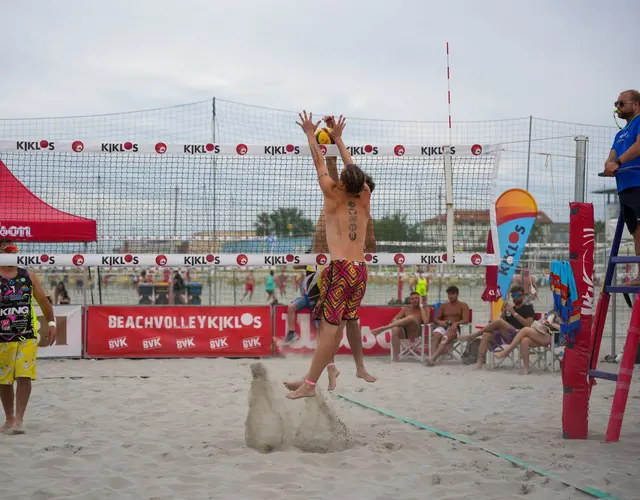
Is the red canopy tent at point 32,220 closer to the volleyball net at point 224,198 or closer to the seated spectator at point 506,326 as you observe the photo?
the volleyball net at point 224,198

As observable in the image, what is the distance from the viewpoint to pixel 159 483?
4605mm

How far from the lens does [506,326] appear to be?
415 inches

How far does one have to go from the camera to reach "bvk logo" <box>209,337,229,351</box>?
11.5m

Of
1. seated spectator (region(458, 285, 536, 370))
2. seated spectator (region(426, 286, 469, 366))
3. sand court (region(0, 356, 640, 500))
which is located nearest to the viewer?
sand court (region(0, 356, 640, 500))

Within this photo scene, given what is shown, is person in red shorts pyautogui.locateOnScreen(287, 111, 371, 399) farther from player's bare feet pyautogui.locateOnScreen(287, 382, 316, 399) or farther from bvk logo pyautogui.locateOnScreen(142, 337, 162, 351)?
bvk logo pyautogui.locateOnScreen(142, 337, 162, 351)

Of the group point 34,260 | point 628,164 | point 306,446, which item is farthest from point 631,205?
point 34,260

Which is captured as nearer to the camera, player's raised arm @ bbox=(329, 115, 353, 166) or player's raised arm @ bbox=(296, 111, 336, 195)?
player's raised arm @ bbox=(296, 111, 336, 195)

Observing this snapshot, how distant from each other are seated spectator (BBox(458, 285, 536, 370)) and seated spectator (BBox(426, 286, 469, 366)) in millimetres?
200

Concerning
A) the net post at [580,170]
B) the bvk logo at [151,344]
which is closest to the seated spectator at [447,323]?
the net post at [580,170]

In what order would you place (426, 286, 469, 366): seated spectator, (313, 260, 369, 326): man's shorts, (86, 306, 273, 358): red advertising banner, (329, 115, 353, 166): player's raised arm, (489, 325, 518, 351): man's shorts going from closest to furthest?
(313, 260, 369, 326): man's shorts < (329, 115, 353, 166): player's raised arm < (489, 325, 518, 351): man's shorts < (426, 286, 469, 366): seated spectator < (86, 306, 273, 358): red advertising banner

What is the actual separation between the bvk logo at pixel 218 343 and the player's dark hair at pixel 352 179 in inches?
252

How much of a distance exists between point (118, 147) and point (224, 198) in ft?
4.63

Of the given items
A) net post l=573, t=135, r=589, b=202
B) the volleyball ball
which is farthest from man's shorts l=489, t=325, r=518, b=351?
the volleyball ball

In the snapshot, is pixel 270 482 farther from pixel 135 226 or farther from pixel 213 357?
pixel 213 357
